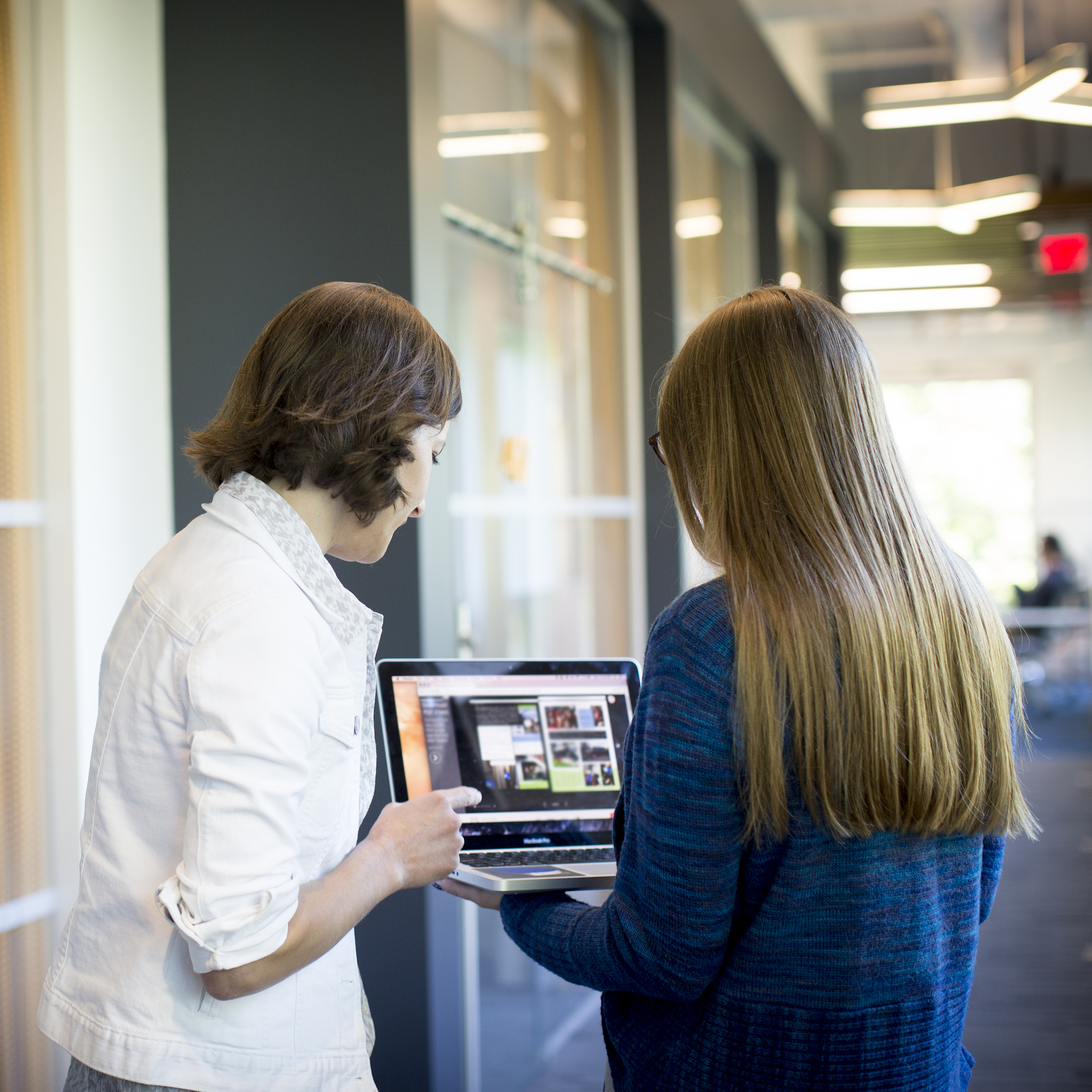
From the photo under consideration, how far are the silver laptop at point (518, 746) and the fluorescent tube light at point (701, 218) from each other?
2.75 m

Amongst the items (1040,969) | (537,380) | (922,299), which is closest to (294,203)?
(537,380)

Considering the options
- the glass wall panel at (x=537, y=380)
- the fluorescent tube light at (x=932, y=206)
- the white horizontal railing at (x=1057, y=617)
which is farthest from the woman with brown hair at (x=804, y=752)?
the white horizontal railing at (x=1057, y=617)

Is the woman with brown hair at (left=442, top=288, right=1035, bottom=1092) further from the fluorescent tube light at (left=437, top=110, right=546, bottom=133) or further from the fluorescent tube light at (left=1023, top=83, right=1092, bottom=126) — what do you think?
the fluorescent tube light at (left=1023, top=83, right=1092, bottom=126)

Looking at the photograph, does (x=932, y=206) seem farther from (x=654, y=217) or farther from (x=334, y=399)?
(x=334, y=399)

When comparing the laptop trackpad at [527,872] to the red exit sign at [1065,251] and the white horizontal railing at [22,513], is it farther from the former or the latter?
the red exit sign at [1065,251]

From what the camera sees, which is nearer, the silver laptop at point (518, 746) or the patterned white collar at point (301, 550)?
the patterned white collar at point (301, 550)

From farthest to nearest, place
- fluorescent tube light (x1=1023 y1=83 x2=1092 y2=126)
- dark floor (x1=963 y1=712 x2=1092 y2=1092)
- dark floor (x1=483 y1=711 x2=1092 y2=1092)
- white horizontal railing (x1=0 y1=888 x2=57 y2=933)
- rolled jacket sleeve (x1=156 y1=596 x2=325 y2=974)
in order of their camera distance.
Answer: fluorescent tube light (x1=1023 y1=83 x2=1092 y2=126), dark floor (x1=963 y1=712 x2=1092 y2=1092), dark floor (x1=483 y1=711 x2=1092 y2=1092), white horizontal railing (x1=0 y1=888 x2=57 y2=933), rolled jacket sleeve (x1=156 y1=596 x2=325 y2=974)

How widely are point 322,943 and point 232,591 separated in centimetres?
33

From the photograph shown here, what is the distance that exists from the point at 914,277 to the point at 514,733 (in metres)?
7.51

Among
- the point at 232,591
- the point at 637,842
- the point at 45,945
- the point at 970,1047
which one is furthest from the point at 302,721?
the point at 970,1047

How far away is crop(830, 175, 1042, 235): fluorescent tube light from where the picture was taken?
653 cm

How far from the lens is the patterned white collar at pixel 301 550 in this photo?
3.56ft

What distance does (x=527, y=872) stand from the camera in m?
1.27

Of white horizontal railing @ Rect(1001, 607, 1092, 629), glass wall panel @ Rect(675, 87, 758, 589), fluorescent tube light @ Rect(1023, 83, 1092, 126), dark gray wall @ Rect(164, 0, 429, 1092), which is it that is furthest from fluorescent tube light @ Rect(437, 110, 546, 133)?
white horizontal railing @ Rect(1001, 607, 1092, 629)
